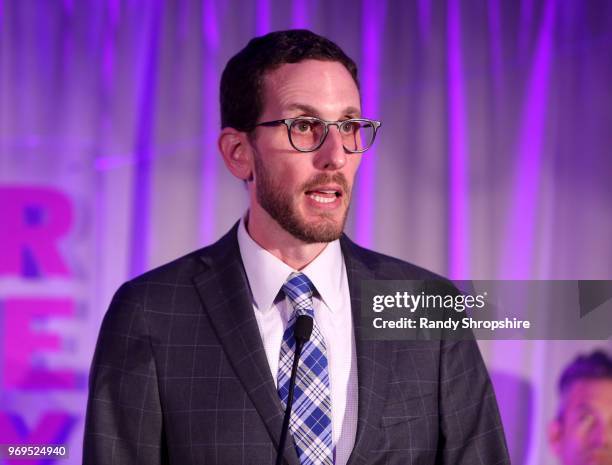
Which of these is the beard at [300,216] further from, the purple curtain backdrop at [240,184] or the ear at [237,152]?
the purple curtain backdrop at [240,184]

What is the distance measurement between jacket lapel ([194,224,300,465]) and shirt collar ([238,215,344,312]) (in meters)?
0.02

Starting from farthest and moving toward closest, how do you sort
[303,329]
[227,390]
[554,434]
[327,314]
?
[554,434]
[327,314]
[227,390]
[303,329]

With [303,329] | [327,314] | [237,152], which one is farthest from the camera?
[237,152]

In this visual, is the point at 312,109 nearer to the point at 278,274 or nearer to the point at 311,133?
the point at 311,133

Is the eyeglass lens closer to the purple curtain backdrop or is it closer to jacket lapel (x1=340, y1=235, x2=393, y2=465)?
jacket lapel (x1=340, y1=235, x2=393, y2=465)

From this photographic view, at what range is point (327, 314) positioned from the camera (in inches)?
60.8

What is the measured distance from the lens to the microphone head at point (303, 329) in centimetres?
129

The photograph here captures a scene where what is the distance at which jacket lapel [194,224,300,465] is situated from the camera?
4.58 ft

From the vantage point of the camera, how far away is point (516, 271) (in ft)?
8.75

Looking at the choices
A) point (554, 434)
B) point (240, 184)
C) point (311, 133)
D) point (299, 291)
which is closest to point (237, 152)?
point (311, 133)

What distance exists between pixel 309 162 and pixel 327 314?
304mm

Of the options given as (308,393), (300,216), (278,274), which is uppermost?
(300,216)

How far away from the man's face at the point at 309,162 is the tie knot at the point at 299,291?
0.08 meters

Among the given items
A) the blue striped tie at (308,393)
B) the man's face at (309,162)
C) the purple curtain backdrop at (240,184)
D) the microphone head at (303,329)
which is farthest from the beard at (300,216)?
the purple curtain backdrop at (240,184)
